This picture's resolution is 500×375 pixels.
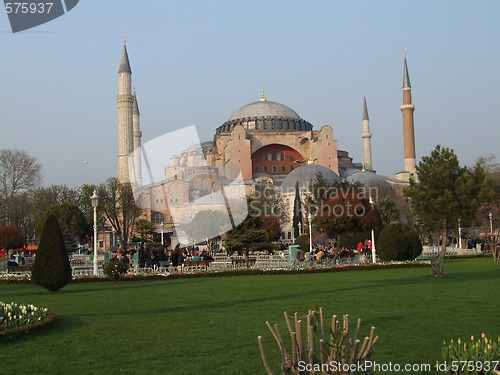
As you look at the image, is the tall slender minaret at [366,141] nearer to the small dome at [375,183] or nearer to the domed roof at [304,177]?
the small dome at [375,183]

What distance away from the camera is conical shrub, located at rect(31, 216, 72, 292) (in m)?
12.3

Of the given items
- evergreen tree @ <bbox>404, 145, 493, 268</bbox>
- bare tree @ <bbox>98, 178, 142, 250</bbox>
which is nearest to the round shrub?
evergreen tree @ <bbox>404, 145, 493, 268</bbox>

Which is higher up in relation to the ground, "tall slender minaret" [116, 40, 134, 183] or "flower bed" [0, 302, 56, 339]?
"tall slender minaret" [116, 40, 134, 183]

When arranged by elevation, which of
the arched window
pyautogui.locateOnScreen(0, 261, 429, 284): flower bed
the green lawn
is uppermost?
the arched window

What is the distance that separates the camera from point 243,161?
57.4m

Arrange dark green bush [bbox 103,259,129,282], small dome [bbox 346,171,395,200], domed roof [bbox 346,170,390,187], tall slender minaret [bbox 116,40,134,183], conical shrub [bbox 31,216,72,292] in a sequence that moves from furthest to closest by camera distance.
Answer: domed roof [bbox 346,170,390,187] < small dome [bbox 346,171,395,200] < tall slender minaret [bbox 116,40,134,183] < dark green bush [bbox 103,259,129,282] < conical shrub [bbox 31,216,72,292]

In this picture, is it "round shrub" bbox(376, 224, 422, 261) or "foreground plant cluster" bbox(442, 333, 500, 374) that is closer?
"foreground plant cluster" bbox(442, 333, 500, 374)

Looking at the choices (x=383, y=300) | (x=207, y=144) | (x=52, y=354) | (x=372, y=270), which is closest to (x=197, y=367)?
(x=52, y=354)

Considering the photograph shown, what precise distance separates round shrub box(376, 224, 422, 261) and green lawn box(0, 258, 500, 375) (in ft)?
24.0

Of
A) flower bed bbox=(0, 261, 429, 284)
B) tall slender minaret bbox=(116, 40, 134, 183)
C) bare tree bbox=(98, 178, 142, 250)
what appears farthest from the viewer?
tall slender minaret bbox=(116, 40, 134, 183)

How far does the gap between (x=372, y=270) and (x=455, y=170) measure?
3.72m

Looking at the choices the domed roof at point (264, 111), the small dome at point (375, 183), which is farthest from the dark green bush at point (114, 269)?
the domed roof at point (264, 111)

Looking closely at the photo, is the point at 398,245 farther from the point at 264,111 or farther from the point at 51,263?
the point at 264,111

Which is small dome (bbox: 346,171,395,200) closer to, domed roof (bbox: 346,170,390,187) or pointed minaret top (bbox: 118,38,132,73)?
domed roof (bbox: 346,170,390,187)
